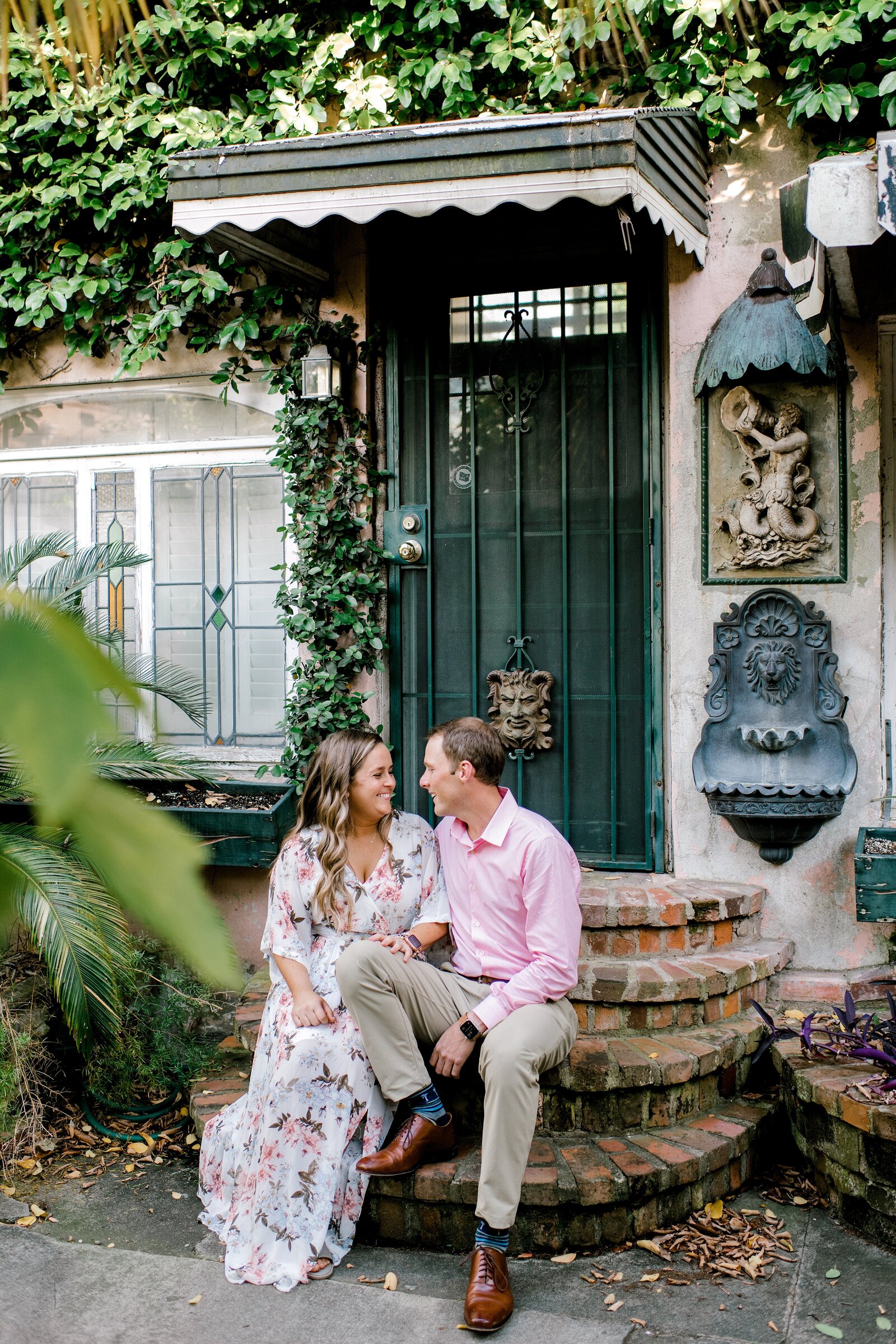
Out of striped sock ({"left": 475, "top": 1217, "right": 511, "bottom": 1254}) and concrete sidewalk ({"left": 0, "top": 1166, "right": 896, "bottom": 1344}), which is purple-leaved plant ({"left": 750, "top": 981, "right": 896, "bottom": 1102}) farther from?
striped sock ({"left": 475, "top": 1217, "right": 511, "bottom": 1254})

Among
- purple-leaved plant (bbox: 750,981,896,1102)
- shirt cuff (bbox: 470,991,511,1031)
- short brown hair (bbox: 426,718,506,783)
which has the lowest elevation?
purple-leaved plant (bbox: 750,981,896,1102)

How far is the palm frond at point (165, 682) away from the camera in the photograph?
1.50 ft

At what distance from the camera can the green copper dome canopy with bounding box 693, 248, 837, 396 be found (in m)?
3.94

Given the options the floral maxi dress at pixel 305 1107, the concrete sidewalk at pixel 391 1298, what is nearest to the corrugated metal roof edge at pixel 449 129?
the floral maxi dress at pixel 305 1107

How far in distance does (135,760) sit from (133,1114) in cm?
388

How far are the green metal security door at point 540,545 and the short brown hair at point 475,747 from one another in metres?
1.20

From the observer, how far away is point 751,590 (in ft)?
13.8

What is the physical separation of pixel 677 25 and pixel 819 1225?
3910 millimetres

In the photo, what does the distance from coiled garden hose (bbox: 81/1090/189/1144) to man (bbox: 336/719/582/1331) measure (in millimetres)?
1111

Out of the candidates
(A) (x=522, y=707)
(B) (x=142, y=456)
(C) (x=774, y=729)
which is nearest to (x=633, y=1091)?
(C) (x=774, y=729)

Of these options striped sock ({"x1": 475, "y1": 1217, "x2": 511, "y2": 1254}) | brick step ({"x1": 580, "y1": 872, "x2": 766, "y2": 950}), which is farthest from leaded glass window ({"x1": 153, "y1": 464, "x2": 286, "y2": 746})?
striped sock ({"x1": 475, "y1": 1217, "x2": 511, "y2": 1254})

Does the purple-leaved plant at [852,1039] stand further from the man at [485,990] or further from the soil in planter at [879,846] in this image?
the man at [485,990]

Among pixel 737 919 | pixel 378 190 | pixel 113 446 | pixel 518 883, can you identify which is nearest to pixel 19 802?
pixel 518 883

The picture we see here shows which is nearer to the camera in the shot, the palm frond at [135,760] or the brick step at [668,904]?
Answer: the palm frond at [135,760]
